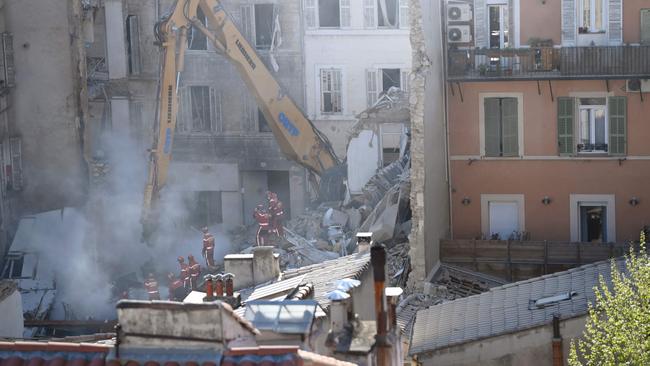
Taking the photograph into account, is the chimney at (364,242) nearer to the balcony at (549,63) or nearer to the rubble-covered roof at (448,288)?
the rubble-covered roof at (448,288)

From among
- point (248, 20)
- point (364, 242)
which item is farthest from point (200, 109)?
point (364, 242)

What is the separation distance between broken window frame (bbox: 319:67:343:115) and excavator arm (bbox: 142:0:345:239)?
3.02m

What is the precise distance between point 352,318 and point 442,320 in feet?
30.3

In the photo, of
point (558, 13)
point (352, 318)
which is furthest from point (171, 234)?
point (352, 318)

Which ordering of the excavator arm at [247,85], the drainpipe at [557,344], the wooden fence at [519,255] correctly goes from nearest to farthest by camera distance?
the drainpipe at [557,344] → the wooden fence at [519,255] → the excavator arm at [247,85]

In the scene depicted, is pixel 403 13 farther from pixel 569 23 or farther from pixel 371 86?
pixel 569 23

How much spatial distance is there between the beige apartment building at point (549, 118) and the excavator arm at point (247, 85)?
817 cm

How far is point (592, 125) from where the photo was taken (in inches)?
1271

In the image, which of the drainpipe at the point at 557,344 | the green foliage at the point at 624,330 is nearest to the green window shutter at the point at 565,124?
the drainpipe at the point at 557,344

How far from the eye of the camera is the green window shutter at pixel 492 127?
32.8m

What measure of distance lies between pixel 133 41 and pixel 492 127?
16429mm

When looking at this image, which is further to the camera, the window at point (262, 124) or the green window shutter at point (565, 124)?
the window at point (262, 124)

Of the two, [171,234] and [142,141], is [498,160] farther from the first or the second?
[142,141]

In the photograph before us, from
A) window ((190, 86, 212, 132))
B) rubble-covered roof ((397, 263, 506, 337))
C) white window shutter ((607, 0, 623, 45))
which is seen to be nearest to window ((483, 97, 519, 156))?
white window shutter ((607, 0, 623, 45))
